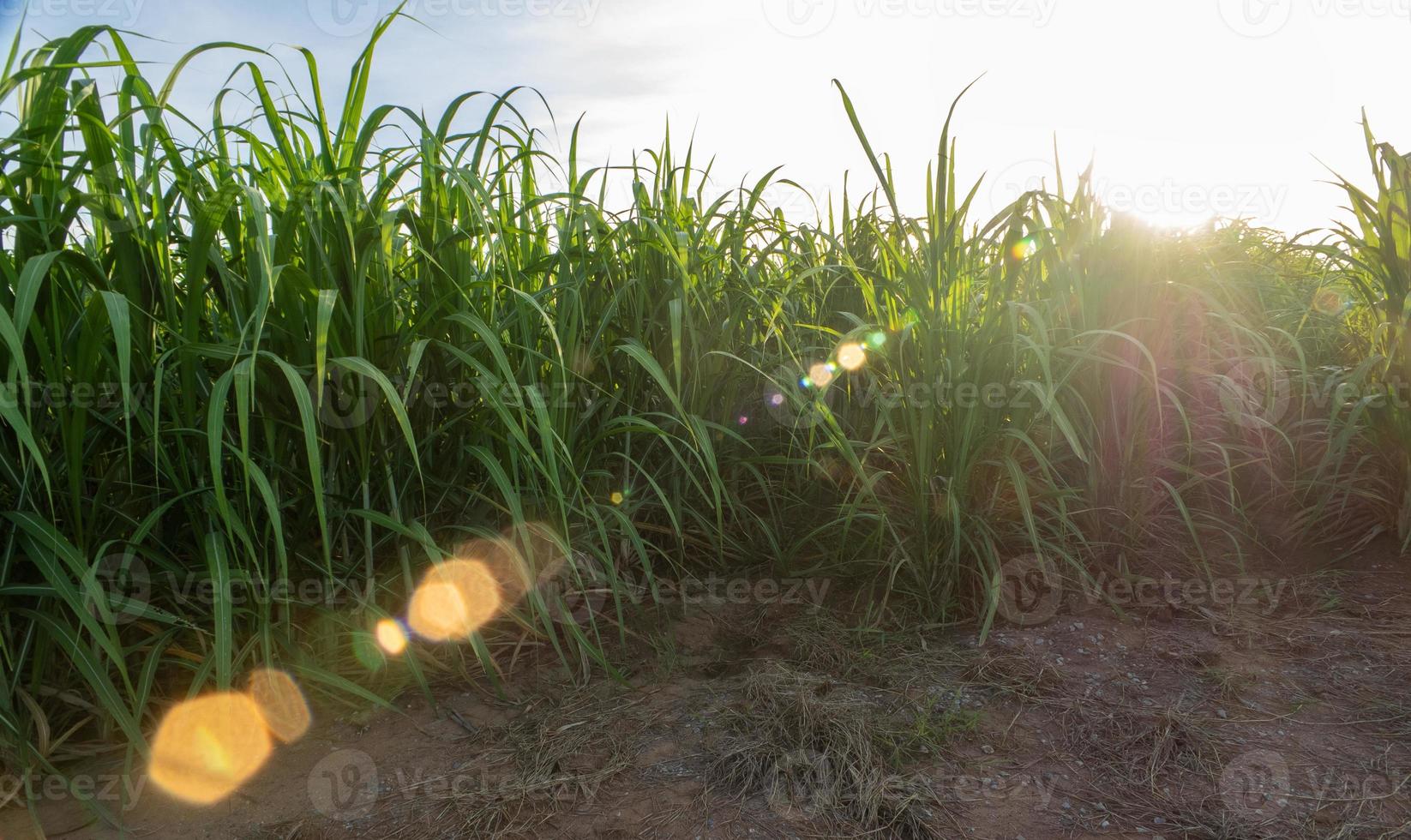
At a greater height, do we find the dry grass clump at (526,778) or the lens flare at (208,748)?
the lens flare at (208,748)

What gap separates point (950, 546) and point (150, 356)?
5.28 ft

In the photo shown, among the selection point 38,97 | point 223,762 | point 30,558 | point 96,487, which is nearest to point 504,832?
point 223,762

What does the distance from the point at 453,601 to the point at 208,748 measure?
449mm

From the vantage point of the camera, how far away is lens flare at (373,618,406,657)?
1491 mm

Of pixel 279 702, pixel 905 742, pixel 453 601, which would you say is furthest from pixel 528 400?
pixel 905 742

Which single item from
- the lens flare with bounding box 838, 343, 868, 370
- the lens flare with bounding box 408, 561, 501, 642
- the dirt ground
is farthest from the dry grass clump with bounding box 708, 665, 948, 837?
the lens flare with bounding box 838, 343, 868, 370

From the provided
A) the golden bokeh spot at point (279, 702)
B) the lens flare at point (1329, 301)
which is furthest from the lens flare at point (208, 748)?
the lens flare at point (1329, 301)

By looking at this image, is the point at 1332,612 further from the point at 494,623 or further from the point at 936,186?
the point at 494,623

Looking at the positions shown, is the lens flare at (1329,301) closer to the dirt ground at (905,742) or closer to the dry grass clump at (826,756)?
the dirt ground at (905,742)

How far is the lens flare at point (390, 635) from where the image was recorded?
1491 millimetres

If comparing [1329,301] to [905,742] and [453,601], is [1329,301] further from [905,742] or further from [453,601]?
[453,601]

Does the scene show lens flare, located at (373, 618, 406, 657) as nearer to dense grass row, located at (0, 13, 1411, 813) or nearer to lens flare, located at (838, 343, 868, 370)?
dense grass row, located at (0, 13, 1411, 813)

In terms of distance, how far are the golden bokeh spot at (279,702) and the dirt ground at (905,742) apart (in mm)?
42

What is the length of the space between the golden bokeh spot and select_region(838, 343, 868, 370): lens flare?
129 cm
